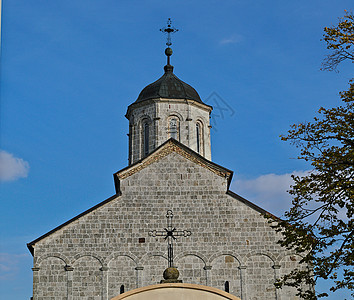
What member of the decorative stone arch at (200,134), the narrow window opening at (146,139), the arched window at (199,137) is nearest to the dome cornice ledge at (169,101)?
the decorative stone arch at (200,134)

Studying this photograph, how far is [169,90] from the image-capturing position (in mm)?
22844

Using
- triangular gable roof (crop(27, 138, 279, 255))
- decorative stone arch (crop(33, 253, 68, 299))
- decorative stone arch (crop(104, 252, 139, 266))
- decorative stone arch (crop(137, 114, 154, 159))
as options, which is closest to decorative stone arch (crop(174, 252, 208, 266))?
decorative stone arch (crop(104, 252, 139, 266))

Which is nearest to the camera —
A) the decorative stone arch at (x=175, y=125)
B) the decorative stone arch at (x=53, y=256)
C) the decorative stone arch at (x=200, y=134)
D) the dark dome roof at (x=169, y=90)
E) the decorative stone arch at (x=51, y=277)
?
the decorative stone arch at (x=51, y=277)

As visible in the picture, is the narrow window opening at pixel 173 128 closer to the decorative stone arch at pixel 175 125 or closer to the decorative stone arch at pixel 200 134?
the decorative stone arch at pixel 175 125

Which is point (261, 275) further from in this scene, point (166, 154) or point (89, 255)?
point (89, 255)

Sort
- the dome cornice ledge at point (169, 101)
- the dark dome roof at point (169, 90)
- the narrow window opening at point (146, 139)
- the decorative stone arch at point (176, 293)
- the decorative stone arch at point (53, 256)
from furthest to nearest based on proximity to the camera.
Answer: the dark dome roof at point (169, 90) → the dome cornice ledge at point (169, 101) → the narrow window opening at point (146, 139) → the decorative stone arch at point (53, 256) → the decorative stone arch at point (176, 293)

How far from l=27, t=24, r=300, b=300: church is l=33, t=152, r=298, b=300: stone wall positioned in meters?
0.03

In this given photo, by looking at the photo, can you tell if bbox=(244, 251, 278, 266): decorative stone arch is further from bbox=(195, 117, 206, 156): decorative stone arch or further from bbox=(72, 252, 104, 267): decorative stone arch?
bbox=(195, 117, 206, 156): decorative stone arch

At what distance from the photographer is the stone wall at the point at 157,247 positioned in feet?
54.0

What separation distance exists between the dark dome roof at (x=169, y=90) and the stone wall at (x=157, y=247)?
5.72 metres

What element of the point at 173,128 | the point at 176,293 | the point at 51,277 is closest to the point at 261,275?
the point at 51,277

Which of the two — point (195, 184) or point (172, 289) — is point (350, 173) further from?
point (195, 184)

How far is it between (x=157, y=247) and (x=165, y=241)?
0.34 metres

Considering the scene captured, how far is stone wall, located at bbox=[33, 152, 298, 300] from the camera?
1647cm
